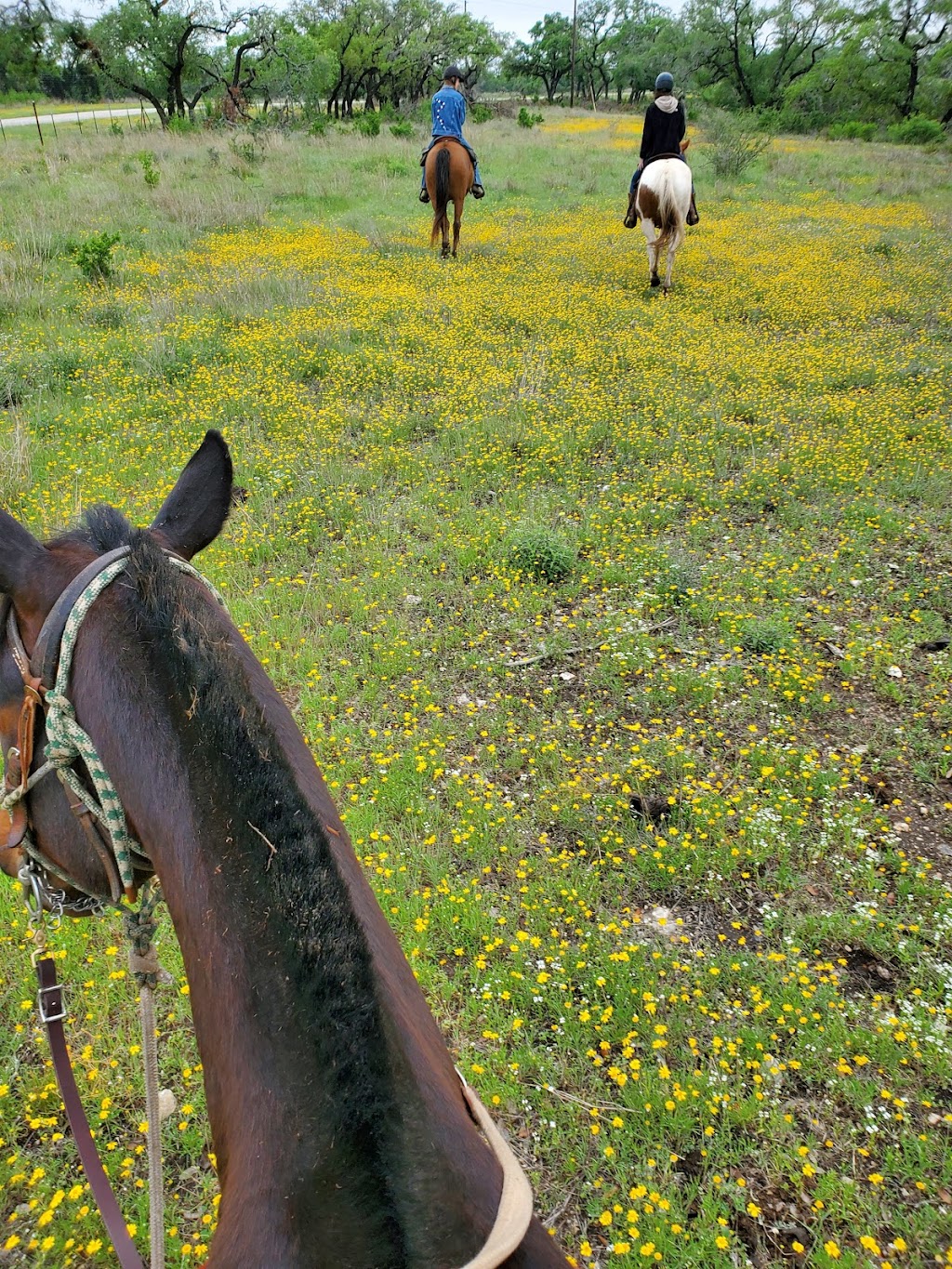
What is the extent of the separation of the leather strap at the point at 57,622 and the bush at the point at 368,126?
28.9 metres

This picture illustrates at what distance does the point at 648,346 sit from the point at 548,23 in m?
73.3

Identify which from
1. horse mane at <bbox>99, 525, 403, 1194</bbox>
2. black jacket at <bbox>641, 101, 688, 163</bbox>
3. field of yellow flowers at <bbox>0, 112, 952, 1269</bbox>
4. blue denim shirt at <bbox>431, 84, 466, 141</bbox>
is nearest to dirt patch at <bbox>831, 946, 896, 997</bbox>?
field of yellow flowers at <bbox>0, 112, 952, 1269</bbox>

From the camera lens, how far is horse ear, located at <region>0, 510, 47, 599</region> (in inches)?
54.1

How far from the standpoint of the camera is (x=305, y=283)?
10562 mm

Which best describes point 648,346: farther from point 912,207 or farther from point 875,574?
point 912,207

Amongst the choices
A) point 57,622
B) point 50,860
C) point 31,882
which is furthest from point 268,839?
point 31,882

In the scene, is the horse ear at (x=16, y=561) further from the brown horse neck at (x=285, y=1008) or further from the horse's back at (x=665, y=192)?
the horse's back at (x=665, y=192)

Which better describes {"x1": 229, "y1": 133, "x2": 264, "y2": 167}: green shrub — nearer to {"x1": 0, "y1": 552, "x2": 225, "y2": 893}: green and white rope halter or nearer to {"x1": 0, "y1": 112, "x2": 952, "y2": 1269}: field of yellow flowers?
{"x1": 0, "y1": 112, "x2": 952, "y2": 1269}: field of yellow flowers

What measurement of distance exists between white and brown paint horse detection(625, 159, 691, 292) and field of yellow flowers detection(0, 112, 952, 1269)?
2.58 feet

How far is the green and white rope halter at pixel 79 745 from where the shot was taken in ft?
4.10

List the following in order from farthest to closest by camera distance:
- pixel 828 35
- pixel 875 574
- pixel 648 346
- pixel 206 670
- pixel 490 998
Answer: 1. pixel 828 35
2. pixel 648 346
3. pixel 875 574
4. pixel 490 998
5. pixel 206 670

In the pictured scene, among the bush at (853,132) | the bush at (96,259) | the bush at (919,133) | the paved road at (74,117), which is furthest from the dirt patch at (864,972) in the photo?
the bush at (853,132)

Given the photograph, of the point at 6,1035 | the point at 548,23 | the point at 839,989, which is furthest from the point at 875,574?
the point at 548,23

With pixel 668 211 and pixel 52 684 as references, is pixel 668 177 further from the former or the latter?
pixel 52 684
